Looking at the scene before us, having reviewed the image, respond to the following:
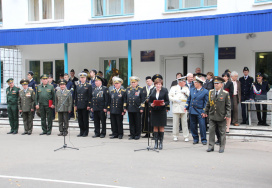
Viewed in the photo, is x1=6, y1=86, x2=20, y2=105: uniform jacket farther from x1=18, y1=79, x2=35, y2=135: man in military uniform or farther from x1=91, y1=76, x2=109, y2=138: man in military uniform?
x1=91, y1=76, x2=109, y2=138: man in military uniform

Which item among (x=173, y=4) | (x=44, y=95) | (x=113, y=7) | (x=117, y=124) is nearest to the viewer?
(x=117, y=124)

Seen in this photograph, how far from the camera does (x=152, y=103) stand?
912 cm

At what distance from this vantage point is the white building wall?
13398 mm

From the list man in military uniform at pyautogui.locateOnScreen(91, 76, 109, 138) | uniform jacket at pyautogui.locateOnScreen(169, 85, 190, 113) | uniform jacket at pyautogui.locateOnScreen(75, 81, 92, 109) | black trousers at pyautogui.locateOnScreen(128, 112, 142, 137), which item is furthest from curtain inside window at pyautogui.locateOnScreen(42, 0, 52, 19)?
uniform jacket at pyautogui.locateOnScreen(169, 85, 190, 113)

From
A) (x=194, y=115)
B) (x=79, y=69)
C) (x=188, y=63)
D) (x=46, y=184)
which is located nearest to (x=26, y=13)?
(x=79, y=69)

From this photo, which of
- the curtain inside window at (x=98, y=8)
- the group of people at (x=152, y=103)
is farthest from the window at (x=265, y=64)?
the curtain inside window at (x=98, y=8)

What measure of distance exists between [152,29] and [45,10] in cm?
708

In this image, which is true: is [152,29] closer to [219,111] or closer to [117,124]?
[117,124]

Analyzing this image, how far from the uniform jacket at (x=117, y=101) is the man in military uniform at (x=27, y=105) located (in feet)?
9.90

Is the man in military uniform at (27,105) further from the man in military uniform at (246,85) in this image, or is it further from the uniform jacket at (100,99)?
the man in military uniform at (246,85)

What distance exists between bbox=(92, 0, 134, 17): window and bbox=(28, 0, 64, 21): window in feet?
6.67

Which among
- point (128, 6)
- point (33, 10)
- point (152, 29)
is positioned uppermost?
point (33, 10)

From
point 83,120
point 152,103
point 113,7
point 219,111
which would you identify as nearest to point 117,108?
point 83,120

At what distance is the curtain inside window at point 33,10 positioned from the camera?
1756 centimetres
